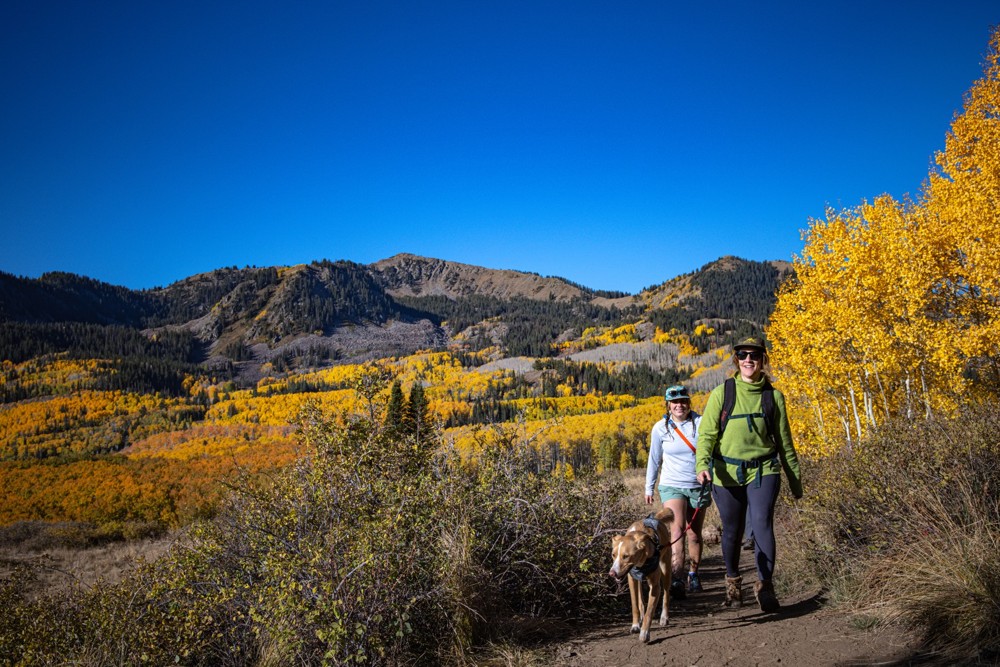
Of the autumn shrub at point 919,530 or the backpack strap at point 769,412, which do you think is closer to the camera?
the autumn shrub at point 919,530

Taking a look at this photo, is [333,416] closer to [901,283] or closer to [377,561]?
[377,561]

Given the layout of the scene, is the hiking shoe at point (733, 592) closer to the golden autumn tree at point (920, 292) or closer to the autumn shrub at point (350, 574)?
the autumn shrub at point (350, 574)

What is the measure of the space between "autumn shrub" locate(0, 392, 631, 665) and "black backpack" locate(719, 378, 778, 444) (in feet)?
5.97

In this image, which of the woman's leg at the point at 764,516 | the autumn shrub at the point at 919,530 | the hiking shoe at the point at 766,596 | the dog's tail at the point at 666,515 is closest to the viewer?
the autumn shrub at the point at 919,530

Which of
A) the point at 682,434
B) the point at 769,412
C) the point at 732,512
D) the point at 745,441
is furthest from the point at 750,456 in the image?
the point at 682,434

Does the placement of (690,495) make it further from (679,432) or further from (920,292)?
(920,292)

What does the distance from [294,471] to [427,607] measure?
227 cm

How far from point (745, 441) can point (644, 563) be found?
4.36 ft

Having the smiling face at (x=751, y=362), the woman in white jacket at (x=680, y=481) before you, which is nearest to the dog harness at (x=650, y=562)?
the woman in white jacket at (x=680, y=481)

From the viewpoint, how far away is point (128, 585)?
459 cm

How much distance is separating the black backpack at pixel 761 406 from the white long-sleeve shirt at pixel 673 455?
2.11ft

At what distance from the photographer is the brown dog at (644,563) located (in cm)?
413

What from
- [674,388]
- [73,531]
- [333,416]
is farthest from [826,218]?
[73,531]

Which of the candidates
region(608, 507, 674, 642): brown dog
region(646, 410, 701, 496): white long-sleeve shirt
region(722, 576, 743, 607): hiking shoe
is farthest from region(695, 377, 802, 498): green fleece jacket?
region(722, 576, 743, 607): hiking shoe
